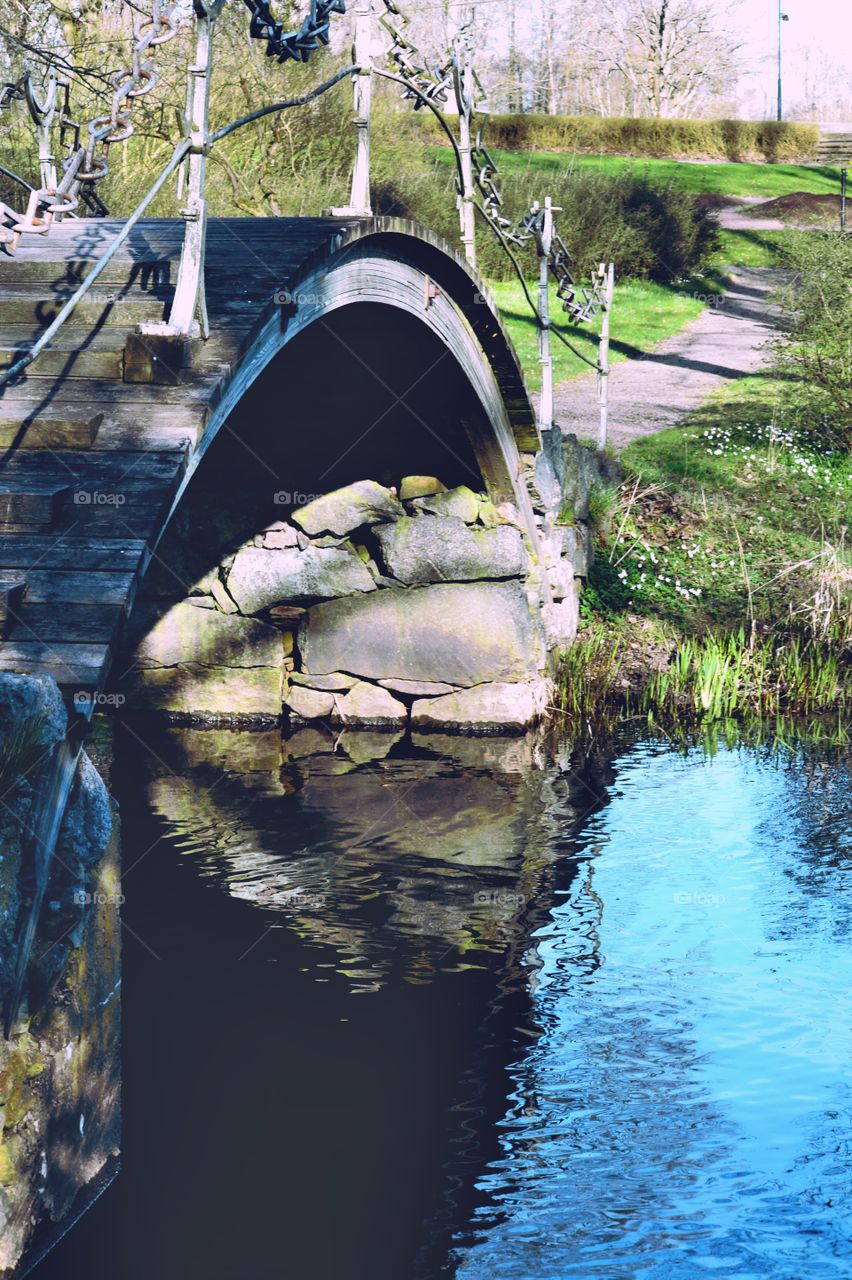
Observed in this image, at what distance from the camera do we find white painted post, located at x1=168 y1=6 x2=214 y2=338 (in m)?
5.66

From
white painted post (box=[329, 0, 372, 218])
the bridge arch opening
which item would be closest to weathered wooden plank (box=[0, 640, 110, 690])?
white painted post (box=[329, 0, 372, 218])

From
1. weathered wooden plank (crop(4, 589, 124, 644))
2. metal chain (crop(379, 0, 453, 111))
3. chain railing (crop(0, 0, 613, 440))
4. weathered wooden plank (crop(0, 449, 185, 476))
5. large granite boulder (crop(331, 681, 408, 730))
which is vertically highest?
metal chain (crop(379, 0, 453, 111))

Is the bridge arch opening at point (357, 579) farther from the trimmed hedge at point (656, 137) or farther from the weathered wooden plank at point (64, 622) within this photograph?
the trimmed hedge at point (656, 137)

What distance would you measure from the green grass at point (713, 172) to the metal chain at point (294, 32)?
86.2 feet

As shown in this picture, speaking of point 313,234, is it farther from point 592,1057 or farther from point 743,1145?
point 743,1145

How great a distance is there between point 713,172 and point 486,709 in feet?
91.6

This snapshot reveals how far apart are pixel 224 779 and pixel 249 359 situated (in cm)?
499

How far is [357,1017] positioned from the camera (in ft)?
22.0

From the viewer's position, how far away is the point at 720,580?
13781 millimetres

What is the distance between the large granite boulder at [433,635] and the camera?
39.1ft

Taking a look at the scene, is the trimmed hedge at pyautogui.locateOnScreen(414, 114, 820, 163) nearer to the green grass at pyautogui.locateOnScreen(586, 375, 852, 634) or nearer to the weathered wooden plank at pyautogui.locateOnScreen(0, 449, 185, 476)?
the green grass at pyautogui.locateOnScreen(586, 375, 852, 634)

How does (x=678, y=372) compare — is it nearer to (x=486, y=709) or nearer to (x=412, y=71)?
(x=486, y=709)

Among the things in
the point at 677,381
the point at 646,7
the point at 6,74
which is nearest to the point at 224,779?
the point at 6,74

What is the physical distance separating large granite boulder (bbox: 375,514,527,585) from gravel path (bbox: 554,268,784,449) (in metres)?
4.84
